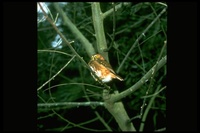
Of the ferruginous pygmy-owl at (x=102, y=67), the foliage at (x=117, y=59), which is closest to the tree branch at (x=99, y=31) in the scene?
the ferruginous pygmy-owl at (x=102, y=67)

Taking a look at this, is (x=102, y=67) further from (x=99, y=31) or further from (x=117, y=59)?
(x=117, y=59)

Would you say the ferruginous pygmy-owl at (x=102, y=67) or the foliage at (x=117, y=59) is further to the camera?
the foliage at (x=117, y=59)

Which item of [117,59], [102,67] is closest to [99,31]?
[102,67]

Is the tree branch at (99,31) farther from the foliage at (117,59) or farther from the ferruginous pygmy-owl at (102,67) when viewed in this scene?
the foliage at (117,59)

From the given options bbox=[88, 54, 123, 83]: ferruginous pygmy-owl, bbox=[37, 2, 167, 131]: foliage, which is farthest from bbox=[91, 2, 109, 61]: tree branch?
bbox=[37, 2, 167, 131]: foliage

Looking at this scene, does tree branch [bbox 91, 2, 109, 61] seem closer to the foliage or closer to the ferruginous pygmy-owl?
the ferruginous pygmy-owl

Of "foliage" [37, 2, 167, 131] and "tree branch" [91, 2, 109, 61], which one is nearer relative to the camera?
"tree branch" [91, 2, 109, 61]

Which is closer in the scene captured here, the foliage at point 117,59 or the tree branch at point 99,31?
the tree branch at point 99,31

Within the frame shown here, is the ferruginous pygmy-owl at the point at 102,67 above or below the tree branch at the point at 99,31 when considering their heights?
below

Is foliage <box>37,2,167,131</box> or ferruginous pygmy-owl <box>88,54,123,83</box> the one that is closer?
ferruginous pygmy-owl <box>88,54,123,83</box>

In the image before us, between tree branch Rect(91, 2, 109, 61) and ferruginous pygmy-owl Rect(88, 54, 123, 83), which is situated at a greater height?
tree branch Rect(91, 2, 109, 61)
